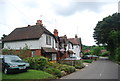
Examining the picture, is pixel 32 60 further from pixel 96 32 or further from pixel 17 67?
pixel 96 32

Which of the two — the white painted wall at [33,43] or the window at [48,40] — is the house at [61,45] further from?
the white painted wall at [33,43]

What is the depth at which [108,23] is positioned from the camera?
43.5 m

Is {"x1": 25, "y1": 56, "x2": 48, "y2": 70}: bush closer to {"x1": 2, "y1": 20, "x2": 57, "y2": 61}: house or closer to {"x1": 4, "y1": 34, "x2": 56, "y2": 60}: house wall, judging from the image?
{"x1": 2, "y1": 20, "x2": 57, "y2": 61}: house

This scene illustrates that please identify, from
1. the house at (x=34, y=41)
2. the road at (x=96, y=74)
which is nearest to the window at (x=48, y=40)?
the house at (x=34, y=41)

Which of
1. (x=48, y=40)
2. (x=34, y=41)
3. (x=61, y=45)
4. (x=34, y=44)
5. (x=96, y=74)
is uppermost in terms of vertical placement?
(x=48, y=40)

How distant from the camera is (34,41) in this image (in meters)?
23.3

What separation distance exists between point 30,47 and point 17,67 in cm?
1193

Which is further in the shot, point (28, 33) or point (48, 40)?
point (48, 40)

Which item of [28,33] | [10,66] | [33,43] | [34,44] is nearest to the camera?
[10,66]

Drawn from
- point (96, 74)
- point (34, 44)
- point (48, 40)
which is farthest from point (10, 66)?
point (48, 40)

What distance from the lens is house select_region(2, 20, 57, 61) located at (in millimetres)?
23047

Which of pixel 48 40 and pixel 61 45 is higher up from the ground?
pixel 48 40

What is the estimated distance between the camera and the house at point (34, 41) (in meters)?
23.0

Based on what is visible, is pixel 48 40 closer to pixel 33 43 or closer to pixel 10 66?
pixel 33 43
